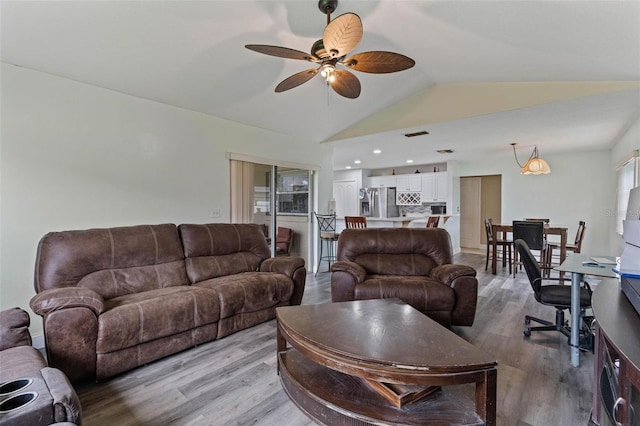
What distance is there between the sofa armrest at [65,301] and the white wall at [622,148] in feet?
19.1

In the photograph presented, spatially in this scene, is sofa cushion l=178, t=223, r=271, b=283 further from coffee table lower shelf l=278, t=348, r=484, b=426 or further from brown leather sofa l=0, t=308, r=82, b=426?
coffee table lower shelf l=278, t=348, r=484, b=426

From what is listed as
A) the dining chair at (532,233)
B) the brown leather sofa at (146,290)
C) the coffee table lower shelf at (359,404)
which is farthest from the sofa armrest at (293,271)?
the dining chair at (532,233)

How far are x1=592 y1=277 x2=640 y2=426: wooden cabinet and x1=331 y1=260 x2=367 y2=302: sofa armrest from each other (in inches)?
67.1

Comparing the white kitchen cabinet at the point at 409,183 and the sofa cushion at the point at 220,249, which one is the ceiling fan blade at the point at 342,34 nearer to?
the sofa cushion at the point at 220,249

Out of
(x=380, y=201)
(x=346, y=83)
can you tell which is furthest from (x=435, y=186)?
(x=346, y=83)

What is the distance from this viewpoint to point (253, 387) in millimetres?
1974

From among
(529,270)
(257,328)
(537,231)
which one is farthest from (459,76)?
(257,328)

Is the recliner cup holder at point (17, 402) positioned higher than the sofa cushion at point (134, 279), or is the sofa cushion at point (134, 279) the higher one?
the sofa cushion at point (134, 279)

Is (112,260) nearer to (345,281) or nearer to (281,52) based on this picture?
(345,281)

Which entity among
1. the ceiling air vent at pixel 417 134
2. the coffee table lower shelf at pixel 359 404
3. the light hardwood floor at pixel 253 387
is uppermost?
the ceiling air vent at pixel 417 134

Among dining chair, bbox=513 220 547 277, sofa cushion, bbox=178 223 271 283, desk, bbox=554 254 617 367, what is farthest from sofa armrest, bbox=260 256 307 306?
dining chair, bbox=513 220 547 277

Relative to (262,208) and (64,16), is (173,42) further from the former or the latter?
(262,208)

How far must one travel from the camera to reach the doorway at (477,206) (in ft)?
24.8

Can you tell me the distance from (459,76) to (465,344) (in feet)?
10.3
